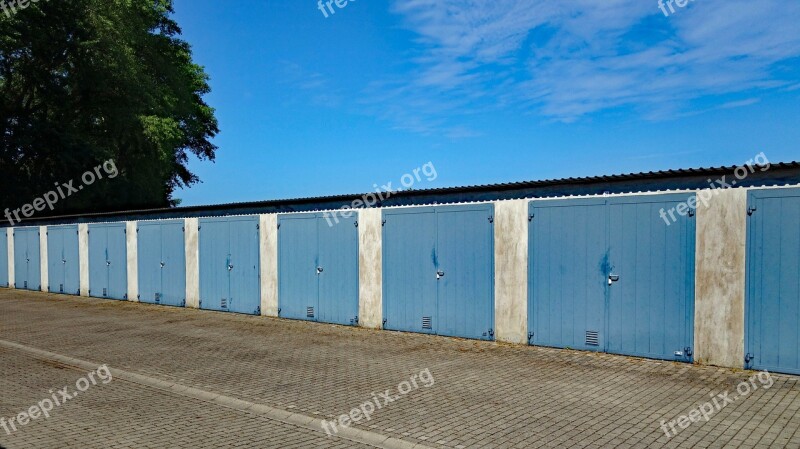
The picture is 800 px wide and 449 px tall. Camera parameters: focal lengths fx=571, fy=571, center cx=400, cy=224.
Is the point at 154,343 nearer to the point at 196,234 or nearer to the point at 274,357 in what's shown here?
the point at 274,357

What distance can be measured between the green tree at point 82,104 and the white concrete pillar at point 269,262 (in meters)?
19.0

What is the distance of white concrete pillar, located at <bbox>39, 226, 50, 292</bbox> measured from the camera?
22.6 metres

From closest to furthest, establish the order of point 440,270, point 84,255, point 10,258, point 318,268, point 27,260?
point 440,270 → point 318,268 → point 84,255 → point 27,260 → point 10,258

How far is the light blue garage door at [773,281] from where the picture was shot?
7.84 metres

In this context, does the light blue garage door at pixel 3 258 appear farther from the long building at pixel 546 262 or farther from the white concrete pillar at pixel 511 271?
the white concrete pillar at pixel 511 271

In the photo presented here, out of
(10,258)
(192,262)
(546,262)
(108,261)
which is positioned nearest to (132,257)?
(108,261)

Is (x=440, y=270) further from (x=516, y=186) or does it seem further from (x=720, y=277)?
(x=720, y=277)

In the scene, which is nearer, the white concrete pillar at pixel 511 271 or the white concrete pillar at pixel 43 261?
the white concrete pillar at pixel 511 271

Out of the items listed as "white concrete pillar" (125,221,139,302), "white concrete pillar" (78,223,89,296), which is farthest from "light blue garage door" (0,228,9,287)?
"white concrete pillar" (125,221,139,302)

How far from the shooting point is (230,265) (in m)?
15.6

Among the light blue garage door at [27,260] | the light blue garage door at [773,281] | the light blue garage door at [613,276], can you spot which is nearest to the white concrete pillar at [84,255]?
the light blue garage door at [27,260]

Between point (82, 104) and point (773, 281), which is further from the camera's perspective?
point (82, 104)

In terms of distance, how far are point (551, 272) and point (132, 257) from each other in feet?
47.0

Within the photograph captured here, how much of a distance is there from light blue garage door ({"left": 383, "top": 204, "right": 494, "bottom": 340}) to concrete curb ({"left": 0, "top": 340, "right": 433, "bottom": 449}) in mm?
5238
